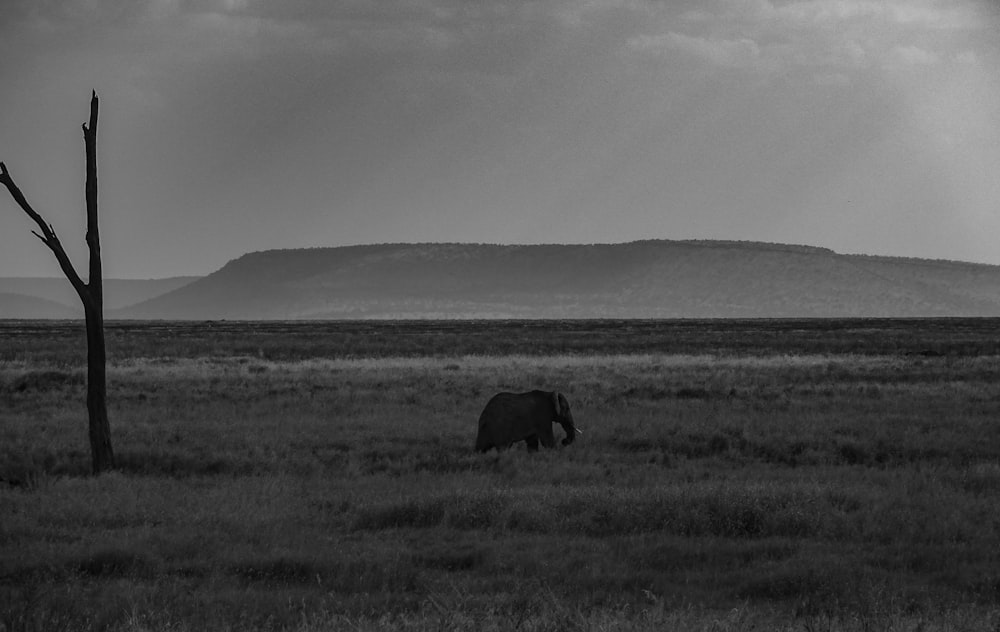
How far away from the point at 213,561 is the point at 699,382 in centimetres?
2345

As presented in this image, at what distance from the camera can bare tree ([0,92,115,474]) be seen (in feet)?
46.2

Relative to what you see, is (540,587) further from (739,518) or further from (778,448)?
(778,448)

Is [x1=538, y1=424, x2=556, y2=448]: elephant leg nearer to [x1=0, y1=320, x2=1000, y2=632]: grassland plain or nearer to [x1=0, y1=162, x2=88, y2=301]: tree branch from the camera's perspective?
[x1=0, y1=320, x2=1000, y2=632]: grassland plain

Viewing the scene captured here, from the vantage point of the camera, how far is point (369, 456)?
1580 centimetres

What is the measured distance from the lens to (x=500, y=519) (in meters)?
10.8

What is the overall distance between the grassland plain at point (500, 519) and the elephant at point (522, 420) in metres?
0.45

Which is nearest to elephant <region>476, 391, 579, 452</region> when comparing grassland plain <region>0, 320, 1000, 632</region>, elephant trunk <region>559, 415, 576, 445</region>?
elephant trunk <region>559, 415, 576, 445</region>

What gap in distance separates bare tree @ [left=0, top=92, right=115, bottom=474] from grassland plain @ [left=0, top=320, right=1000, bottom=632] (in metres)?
0.55

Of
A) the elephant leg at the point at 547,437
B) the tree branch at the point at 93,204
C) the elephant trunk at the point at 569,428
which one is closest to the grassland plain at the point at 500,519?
the elephant trunk at the point at 569,428

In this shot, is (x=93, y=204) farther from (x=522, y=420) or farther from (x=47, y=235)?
(x=522, y=420)

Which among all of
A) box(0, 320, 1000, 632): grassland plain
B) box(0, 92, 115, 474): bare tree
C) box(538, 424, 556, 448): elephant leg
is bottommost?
box(0, 320, 1000, 632): grassland plain

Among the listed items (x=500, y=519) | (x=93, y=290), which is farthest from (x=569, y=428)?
(x=93, y=290)

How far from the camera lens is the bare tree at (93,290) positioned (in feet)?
46.2

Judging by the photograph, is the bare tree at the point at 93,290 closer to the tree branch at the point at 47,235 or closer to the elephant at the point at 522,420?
the tree branch at the point at 47,235
